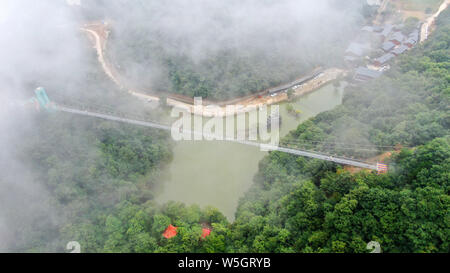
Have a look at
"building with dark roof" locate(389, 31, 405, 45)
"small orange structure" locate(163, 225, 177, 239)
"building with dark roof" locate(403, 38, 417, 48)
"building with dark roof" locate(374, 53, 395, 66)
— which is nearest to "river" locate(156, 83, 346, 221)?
"small orange structure" locate(163, 225, 177, 239)

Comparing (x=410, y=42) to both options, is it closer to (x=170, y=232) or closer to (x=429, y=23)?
(x=429, y=23)

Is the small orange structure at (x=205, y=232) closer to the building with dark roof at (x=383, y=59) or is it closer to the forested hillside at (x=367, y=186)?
the forested hillside at (x=367, y=186)

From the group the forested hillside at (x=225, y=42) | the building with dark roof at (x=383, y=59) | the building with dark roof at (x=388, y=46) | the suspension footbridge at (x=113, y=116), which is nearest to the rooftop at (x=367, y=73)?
the building with dark roof at (x=383, y=59)

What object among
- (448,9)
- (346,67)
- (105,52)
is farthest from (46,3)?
(448,9)

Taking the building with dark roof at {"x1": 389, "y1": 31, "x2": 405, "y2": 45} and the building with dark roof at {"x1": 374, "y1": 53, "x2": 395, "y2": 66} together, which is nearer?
the building with dark roof at {"x1": 374, "y1": 53, "x2": 395, "y2": 66}

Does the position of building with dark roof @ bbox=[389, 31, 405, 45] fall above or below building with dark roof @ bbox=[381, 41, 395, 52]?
above

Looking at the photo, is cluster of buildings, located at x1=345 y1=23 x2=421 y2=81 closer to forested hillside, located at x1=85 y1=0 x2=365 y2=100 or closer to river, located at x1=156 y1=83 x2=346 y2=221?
forested hillside, located at x1=85 y1=0 x2=365 y2=100

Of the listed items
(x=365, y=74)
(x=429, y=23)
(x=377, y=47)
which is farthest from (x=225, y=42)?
(x=429, y=23)
